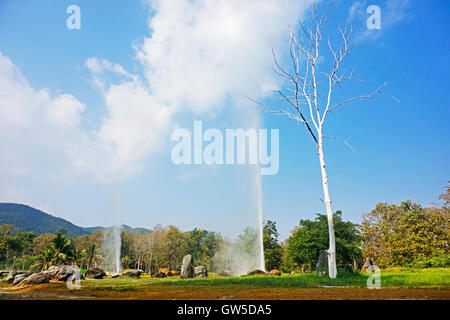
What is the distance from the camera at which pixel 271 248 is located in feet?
135

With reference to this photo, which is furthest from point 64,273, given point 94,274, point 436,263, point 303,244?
point 436,263

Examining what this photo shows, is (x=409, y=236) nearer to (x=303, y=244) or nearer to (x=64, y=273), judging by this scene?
(x=303, y=244)

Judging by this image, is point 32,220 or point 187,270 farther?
point 32,220

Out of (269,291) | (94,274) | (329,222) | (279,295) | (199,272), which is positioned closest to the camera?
(279,295)

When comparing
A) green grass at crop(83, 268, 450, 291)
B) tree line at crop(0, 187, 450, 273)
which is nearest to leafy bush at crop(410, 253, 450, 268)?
tree line at crop(0, 187, 450, 273)

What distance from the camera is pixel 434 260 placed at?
64.4ft

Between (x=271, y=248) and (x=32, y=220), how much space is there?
149928 mm

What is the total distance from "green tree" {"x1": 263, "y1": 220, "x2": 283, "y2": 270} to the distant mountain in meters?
108

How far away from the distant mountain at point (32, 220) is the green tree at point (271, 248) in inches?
4247

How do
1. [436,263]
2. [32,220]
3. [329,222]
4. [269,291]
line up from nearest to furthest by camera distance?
[269,291], [329,222], [436,263], [32,220]

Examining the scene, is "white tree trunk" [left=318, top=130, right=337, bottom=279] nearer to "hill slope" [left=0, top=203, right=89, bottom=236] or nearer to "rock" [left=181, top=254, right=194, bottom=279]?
"rock" [left=181, top=254, right=194, bottom=279]

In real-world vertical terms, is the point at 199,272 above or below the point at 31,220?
below

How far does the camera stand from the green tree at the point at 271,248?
38812 mm
